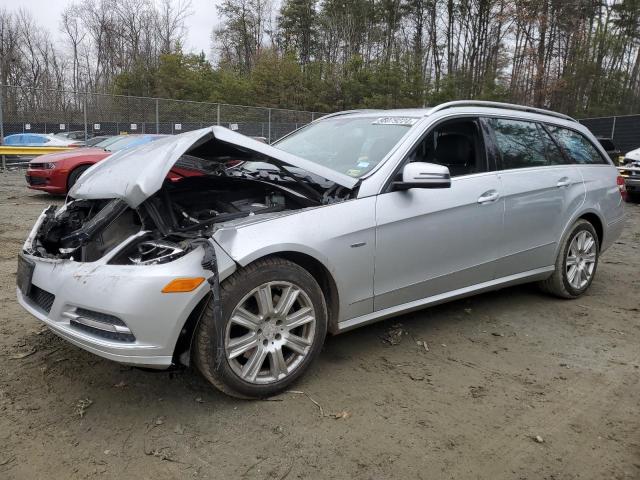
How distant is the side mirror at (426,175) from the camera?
10.5 feet

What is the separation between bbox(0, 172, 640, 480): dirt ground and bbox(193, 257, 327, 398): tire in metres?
0.15

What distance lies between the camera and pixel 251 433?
2611 mm

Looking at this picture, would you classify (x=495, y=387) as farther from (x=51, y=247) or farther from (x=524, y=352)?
(x=51, y=247)

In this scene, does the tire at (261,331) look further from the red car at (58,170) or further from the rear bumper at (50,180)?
the rear bumper at (50,180)

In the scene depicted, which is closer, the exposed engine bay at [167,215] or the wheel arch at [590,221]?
the exposed engine bay at [167,215]

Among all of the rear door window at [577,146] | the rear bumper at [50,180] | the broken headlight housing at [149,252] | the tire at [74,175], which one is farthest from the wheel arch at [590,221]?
the rear bumper at [50,180]

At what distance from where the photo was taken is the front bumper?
2.49m

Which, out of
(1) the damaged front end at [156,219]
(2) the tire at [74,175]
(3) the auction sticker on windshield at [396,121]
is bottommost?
(2) the tire at [74,175]

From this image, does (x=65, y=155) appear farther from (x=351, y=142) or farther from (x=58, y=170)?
(x=351, y=142)

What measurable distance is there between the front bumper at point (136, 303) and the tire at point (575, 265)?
128 inches

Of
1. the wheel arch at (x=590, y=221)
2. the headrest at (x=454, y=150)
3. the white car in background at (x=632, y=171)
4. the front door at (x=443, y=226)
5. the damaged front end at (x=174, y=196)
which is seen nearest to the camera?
the damaged front end at (x=174, y=196)

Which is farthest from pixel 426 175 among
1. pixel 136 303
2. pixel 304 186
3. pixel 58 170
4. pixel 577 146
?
pixel 58 170

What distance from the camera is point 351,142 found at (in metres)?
3.88

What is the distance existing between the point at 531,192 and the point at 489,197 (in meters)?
0.55
